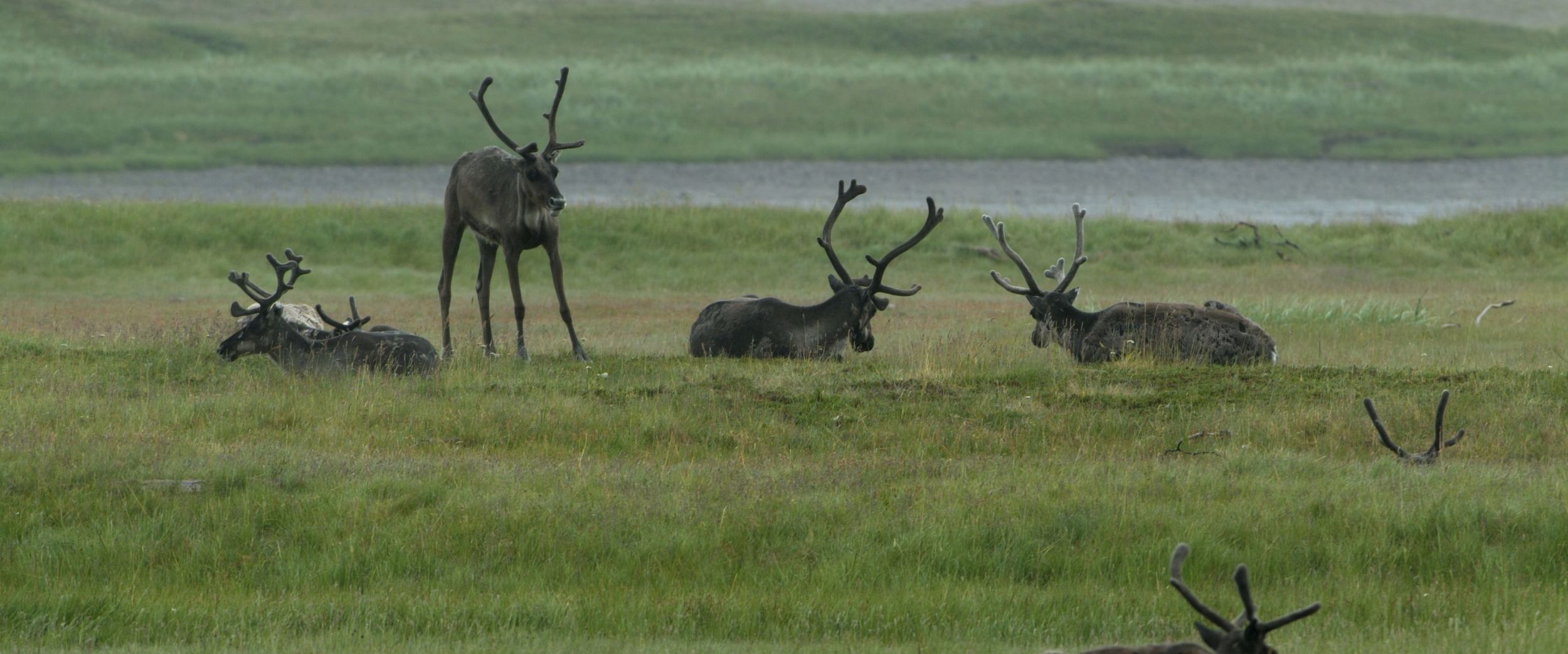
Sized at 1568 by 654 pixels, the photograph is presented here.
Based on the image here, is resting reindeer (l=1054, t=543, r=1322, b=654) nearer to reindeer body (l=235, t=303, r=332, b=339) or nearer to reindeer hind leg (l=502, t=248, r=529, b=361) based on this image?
reindeer body (l=235, t=303, r=332, b=339)

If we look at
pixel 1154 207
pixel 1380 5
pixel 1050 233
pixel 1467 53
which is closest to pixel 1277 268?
pixel 1050 233

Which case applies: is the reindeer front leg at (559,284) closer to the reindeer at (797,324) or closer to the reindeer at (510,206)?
the reindeer at (510,206)

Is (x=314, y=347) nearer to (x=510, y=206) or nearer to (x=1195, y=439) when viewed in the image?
(x=510, y=206)

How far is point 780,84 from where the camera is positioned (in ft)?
221

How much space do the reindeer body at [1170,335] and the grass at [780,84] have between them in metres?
40.9

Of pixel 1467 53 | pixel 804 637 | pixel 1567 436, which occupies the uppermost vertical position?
pixel 1467 53

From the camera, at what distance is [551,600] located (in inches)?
325

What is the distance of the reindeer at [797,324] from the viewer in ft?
49.3

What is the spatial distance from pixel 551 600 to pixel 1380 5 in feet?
367

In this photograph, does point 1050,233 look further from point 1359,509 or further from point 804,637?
point 804,637

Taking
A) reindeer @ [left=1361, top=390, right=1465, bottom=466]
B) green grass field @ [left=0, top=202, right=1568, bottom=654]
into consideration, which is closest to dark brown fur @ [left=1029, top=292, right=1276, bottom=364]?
green grass field @ [left=0, top=202, right=1568, bottom=654]

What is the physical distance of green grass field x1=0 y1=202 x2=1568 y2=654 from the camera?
8086 millimetres

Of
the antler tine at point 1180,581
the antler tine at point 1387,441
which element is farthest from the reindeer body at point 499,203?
the antler tine at point 1180,581

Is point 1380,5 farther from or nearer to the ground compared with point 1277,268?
farther from the ground
